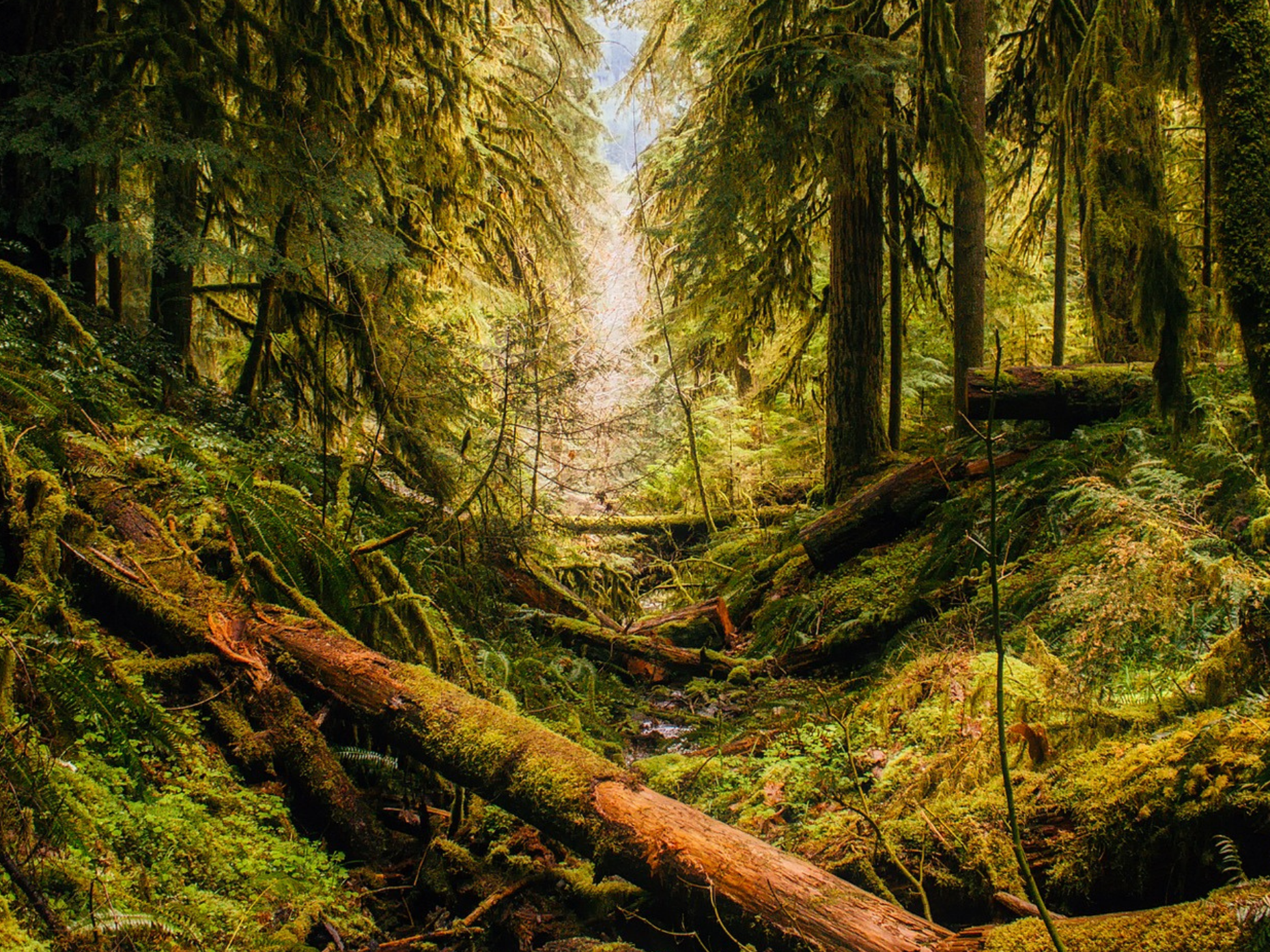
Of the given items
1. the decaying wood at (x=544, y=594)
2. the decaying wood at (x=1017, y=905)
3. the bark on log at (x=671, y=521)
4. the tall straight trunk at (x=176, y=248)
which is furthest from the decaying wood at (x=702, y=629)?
the decaying wood at (x=1017, y=905)

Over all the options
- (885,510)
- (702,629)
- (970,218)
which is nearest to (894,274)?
(970,218)

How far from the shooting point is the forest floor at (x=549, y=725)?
196cm

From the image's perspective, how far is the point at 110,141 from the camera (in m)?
3.84

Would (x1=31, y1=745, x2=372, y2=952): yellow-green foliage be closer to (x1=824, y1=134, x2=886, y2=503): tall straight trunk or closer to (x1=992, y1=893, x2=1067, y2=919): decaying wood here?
(x1=992, y1=893, x2=1067, y2=919): decaying wood

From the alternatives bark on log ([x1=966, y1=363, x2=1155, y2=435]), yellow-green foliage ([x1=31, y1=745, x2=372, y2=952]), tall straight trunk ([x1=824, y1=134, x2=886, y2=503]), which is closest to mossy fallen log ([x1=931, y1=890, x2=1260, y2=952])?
yellow-green foliage ([x1=31, y1=745, x2=372, y2=952])

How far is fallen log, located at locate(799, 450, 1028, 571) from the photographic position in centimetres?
612

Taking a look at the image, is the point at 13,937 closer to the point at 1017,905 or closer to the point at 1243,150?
the point at 1017,905

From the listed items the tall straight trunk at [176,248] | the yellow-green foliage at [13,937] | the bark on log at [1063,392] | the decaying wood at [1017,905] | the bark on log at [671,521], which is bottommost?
the decaying wood at [1017,905]

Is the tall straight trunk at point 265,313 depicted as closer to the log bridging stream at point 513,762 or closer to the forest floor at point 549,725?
the forest floor at point 549,725

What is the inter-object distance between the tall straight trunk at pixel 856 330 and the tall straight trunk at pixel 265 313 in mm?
5501

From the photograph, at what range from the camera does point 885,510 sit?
20.9ft

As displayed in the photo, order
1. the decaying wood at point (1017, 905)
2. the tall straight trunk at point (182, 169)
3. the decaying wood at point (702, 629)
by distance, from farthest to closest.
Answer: the decaying wood at point (702, 629) < the tall straight trunk at point (182, 169) < the decaying wood at point (1017, 905)

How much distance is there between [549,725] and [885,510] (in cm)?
374

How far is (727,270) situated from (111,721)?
7.29 m
